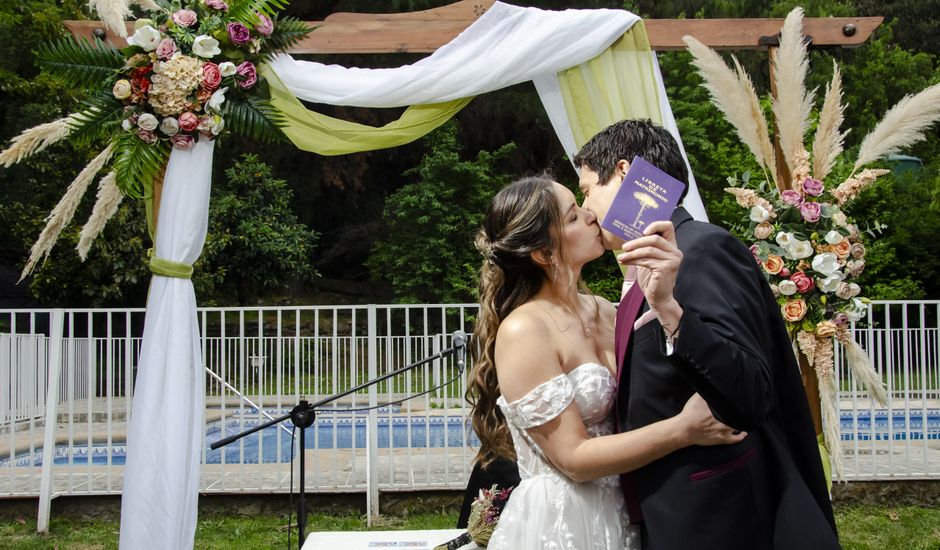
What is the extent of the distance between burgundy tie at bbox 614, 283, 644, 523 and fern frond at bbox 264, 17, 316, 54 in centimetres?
288

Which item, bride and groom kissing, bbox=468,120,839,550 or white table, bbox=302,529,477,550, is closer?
bride and groom kissing, bbox=468,120,839,550

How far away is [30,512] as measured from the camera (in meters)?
5.80

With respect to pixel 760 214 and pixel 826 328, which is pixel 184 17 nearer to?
pixel 760 214

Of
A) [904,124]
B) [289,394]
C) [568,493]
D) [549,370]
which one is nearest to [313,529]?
[289,394]

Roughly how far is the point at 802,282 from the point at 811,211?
0.32 metres

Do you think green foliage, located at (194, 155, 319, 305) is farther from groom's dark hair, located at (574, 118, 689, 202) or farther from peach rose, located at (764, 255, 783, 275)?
groom's dark hair, located at (574, 118, 689, 202)

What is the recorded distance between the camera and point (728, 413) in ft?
4.95

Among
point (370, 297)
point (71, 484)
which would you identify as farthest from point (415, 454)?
point (370, 297)

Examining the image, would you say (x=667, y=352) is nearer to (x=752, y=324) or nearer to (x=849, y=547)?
(x=752, y=324)

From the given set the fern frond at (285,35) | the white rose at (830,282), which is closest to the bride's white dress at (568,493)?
the white rose at (830,282)

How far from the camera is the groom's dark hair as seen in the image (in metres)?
1.91

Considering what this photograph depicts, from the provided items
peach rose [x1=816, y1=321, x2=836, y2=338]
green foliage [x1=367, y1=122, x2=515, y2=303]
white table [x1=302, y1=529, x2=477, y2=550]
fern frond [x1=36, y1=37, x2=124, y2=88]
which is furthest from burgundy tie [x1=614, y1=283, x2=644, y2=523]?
green foliage [x1=367, y1=122, x2=515, y2=303]

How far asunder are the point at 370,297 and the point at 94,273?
8113mm

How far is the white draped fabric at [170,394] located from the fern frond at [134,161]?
76 millimetres
